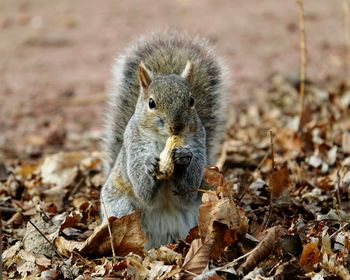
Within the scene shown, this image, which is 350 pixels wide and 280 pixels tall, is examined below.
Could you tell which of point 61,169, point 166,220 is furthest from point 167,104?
point 61,169

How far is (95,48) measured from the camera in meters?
8.72

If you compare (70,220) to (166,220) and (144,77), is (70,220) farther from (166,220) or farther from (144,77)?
(144,77)

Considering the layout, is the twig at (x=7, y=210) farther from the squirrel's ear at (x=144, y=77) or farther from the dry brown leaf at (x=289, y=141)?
the dry brown leaf at (x=289, y=141)

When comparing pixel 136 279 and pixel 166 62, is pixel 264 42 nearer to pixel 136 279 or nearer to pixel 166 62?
pixel 166 62

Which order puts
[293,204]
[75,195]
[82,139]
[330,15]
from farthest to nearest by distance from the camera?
[330,15] < [82,139] < [75,195] < [293,204]

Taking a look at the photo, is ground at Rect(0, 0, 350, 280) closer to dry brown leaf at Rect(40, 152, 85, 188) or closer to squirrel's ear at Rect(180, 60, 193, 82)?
dry brown leaf at Rect(40, 152, 85, 188)

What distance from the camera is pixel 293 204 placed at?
393 centimetres

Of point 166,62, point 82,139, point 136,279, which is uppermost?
point 166,62

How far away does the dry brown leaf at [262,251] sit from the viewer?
9.89ft

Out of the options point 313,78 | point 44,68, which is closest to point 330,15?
point 313,78

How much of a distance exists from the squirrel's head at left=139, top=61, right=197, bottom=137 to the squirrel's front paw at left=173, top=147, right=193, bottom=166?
0.08 m

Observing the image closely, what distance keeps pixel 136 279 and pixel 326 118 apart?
3.23 meters

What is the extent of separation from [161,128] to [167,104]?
4.3 inches

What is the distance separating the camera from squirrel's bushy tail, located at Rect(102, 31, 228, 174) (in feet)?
13.5
